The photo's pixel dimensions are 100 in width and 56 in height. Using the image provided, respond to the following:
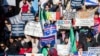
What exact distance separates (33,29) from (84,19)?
34cm

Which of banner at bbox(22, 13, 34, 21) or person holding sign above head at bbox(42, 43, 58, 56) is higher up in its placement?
banner at bbox(22, 13, 34, 21)

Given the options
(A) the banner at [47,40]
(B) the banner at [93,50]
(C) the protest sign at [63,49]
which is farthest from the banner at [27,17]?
(B) the banner at [93,50]

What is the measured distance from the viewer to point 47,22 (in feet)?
8.32

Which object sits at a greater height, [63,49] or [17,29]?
[17,29]

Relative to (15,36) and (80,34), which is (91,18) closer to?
(80,34)

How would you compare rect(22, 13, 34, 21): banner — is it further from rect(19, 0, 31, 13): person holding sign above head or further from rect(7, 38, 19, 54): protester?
rect(7, 38, 19, 54): protester

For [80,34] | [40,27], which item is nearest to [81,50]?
[80,34]

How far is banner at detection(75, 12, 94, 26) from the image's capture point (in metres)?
2.55

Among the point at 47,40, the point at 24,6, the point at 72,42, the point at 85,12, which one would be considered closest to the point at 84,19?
the point at 85,12

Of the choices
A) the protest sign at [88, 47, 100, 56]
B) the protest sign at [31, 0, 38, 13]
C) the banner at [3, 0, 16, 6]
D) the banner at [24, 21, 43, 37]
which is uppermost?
the banner at [3, 0, 16, 6]

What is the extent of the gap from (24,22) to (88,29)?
42cm

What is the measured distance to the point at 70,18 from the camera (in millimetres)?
2539

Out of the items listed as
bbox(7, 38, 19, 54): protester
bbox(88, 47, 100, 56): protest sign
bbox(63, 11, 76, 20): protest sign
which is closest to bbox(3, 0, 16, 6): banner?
bbox(7, 38, 19, 54): protester

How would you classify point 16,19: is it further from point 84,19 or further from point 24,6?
point 84,19
